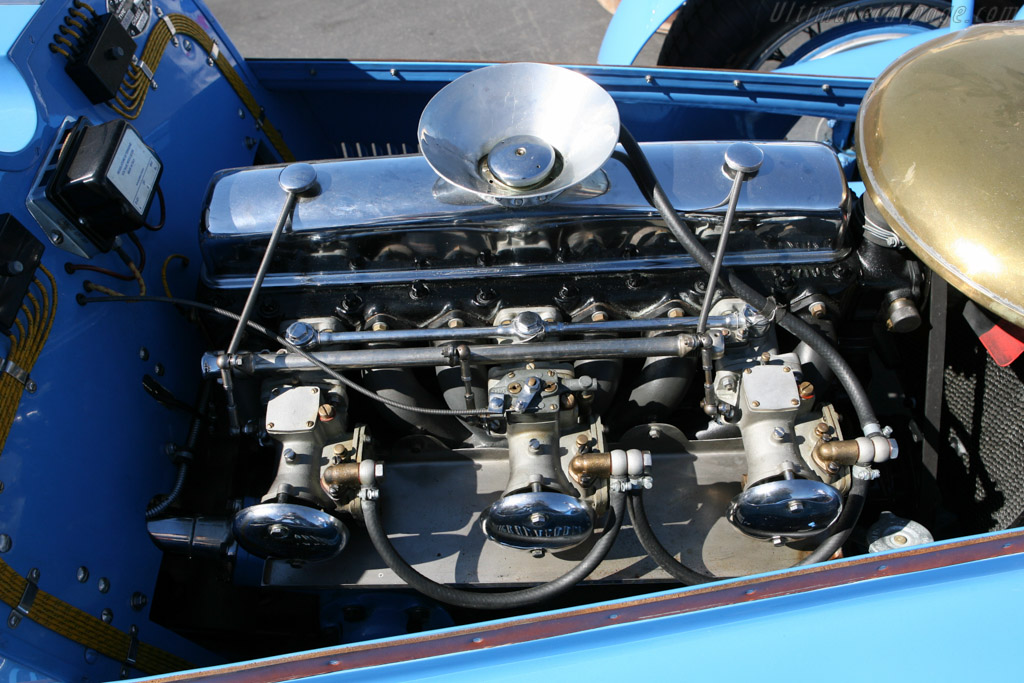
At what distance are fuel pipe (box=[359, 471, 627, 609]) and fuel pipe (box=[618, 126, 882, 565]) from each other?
14.5 inches

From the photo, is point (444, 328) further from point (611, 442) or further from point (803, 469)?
point (803, 469)

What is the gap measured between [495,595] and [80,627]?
709mm

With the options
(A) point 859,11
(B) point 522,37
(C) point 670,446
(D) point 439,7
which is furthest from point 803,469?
(D) point 439,7

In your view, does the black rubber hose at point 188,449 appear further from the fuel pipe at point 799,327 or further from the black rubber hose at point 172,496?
the fuel pipe at point 799,327

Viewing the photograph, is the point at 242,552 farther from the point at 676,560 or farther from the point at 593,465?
the point at 676,560

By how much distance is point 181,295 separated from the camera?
1.67 metres

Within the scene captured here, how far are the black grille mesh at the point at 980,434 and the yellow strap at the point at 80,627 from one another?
5.46ft

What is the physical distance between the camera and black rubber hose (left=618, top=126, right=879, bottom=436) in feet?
4.37

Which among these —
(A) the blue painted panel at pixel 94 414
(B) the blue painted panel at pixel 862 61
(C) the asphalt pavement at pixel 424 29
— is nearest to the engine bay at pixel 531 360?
(A) the blue painted panel at pixel 94 414

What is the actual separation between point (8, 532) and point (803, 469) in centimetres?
134

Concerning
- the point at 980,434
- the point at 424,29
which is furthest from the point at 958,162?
the point at 424,29

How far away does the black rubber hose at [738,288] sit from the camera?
1.33 meters

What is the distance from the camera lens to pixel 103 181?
4.28ft

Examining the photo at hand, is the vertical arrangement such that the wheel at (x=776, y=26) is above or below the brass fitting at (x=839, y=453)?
above
